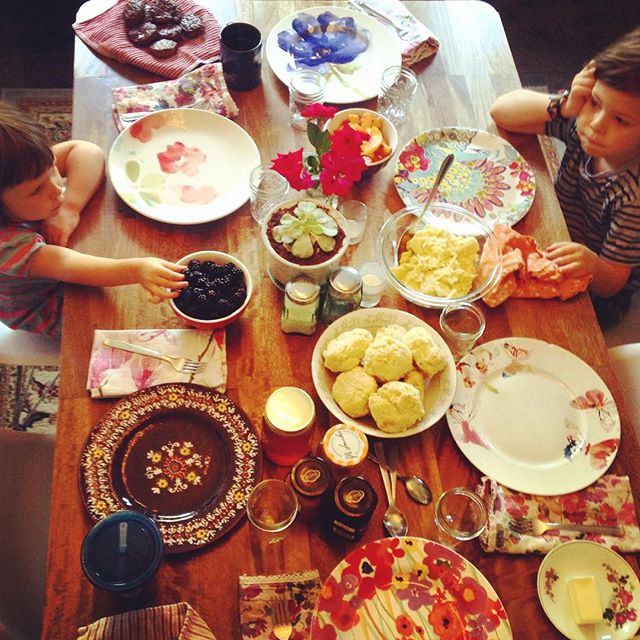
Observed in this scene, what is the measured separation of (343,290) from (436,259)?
0.25 meters

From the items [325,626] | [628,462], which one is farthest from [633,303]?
[325,626]

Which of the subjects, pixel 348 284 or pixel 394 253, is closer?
pixel 348 284

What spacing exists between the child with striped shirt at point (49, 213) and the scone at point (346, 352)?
30cm

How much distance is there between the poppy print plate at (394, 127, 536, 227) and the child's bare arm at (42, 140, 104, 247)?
0.67 metres

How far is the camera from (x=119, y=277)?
1.21 meters

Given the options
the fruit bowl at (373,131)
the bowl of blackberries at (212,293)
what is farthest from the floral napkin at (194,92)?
the bowl of blackberries at (212,293)

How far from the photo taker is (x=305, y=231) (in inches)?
45.9

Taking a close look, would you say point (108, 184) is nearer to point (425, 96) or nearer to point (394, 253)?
point (394, 253)

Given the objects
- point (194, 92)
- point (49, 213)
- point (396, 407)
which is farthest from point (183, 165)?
point (396, 407)

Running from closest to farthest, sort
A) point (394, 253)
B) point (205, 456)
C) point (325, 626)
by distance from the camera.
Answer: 1. point (325, 626)
2. point (205, 456)
3. point (394, 253)

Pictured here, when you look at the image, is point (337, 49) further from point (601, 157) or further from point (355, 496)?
point (355, 496)

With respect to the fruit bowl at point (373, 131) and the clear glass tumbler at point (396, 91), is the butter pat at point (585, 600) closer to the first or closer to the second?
the fruit bowl at point (373, 131)

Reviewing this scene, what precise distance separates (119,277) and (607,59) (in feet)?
3.73

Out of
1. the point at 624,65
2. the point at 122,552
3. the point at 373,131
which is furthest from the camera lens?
the point at 373,131
